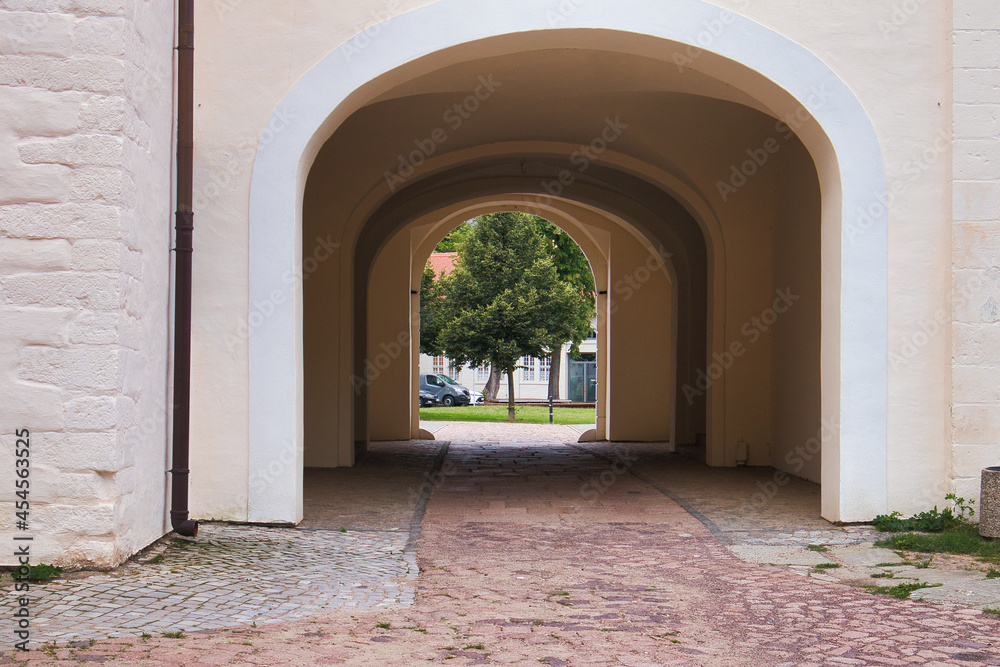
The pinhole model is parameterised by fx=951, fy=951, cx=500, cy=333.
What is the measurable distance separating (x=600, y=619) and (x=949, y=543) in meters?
3.14

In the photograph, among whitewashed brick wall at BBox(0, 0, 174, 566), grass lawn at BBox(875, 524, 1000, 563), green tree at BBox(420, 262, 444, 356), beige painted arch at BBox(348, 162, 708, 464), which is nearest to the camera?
whitewashed brick wall at BBox(0, 0, 174, 566)

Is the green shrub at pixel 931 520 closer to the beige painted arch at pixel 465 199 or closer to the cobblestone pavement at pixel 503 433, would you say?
the beige painted arch at pixel 465 199

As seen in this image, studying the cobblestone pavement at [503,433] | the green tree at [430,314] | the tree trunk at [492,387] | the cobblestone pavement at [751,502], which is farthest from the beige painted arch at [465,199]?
the tree trunk at [492,387]

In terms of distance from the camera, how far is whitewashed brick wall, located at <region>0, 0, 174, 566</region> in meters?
5.27

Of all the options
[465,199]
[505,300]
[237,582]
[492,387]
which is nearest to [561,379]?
[492,387]

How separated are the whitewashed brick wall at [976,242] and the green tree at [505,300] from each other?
22731 millimetres

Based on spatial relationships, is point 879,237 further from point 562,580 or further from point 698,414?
point 698,414

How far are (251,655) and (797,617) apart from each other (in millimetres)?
2623

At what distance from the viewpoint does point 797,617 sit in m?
4.71

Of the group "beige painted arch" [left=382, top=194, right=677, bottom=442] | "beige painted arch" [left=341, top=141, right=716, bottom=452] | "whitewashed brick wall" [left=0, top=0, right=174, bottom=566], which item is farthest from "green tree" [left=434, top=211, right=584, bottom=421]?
"whitewashed brick wall" [left=0, top=0, right=174, bottom=566]

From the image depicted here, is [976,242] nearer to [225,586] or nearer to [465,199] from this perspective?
[225,586]

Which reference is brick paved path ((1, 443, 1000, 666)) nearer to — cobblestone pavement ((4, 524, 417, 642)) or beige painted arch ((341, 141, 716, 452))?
cobblestone pavement ((4, 524, 417, 642))

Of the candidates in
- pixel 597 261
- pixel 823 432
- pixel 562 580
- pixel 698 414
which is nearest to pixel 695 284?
pixel 698 414

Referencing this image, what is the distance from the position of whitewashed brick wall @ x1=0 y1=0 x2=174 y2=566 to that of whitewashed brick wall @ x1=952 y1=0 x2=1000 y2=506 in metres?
5.84
